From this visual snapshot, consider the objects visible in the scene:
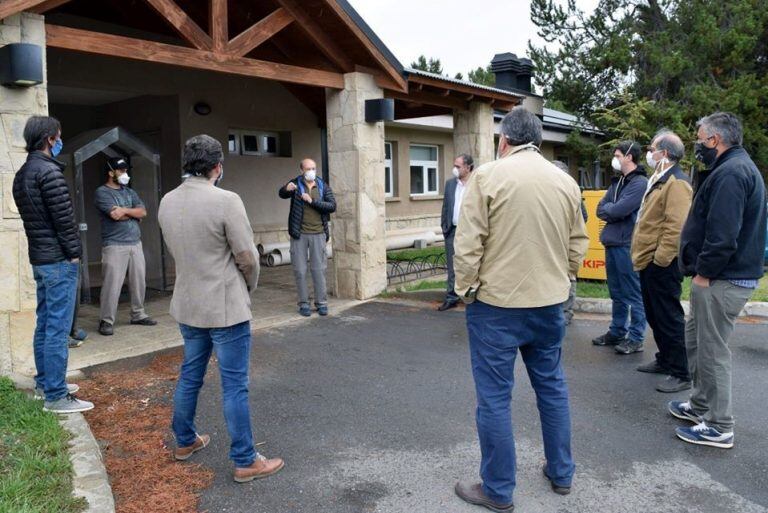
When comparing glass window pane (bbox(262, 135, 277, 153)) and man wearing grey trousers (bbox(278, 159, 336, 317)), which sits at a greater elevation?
glass window pane (bbox(262, 135, 277, 153))

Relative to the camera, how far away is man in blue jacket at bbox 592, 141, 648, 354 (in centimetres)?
579

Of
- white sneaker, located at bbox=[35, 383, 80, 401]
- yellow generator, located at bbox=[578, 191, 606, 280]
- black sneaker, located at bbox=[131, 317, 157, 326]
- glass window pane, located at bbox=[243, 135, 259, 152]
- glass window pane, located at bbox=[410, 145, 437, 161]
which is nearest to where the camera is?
white sneaker, located at bbox=[35, 383, 80, 401]

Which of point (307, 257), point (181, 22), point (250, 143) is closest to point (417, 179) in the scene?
point (250, 143)

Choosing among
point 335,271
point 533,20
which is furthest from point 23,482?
point 533,20

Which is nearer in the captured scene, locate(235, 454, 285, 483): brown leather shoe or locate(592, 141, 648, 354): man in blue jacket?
locate(235, 454, 285, 483): brown leather shoe

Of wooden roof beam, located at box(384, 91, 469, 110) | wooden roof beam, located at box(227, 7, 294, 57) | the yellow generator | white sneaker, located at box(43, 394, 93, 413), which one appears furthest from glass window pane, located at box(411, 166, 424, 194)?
white sneaker, located at box(43, 394, 93, 413)

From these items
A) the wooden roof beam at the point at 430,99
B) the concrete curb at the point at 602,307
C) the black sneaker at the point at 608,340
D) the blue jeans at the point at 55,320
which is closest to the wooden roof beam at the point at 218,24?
the wooden roof beam at the point at 430,99

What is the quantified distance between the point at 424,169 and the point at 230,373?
14.2 metres

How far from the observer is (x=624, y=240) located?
232 inches

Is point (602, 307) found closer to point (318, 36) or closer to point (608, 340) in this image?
point (608, 340)

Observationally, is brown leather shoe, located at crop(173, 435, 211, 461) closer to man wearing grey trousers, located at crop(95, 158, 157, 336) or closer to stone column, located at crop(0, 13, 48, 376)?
stone column, located at crop(0, 13, 48, 376)

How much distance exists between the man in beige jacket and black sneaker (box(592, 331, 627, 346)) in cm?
396

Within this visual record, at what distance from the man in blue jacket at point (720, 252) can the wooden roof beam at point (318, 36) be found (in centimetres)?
509

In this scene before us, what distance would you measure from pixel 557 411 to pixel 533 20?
16.1m
